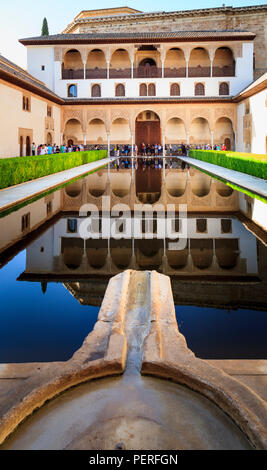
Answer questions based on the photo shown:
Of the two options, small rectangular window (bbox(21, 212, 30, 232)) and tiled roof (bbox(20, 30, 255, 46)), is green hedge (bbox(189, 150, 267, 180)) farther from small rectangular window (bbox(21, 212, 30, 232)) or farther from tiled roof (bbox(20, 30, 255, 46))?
tiled roof (bbox(20, 30, 255, 46))

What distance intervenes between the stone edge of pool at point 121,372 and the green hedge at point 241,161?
13201mm

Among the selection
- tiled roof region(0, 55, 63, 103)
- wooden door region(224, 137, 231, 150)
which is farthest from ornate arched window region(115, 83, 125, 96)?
tiled roof region(0, 55, 63, 103)

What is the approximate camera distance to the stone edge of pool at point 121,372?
237cm

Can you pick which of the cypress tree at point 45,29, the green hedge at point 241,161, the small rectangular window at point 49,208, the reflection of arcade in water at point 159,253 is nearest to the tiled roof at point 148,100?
the green hedge at point 241,161

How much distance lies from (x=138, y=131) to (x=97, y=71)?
18.9ft

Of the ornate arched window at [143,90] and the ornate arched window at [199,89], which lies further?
the ornate arched window at [143,90]

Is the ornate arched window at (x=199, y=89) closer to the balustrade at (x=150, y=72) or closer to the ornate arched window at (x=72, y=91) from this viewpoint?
the balustrade at (x=150, y=72)

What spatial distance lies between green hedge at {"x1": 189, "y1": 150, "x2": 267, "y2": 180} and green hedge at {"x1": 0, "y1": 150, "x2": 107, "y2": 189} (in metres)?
7.52

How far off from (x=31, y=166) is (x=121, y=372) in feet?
48.5

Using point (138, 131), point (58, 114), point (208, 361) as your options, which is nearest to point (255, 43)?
point (138, 131)

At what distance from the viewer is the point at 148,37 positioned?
119ft

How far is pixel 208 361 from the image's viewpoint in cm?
322
